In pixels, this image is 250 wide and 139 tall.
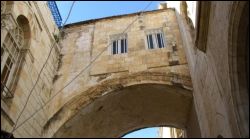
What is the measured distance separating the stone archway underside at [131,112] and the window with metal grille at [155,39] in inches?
62.6

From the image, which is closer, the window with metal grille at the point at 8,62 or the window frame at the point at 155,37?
the window with metal grille at the point at 8,62

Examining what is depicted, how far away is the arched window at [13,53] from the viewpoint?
6457 millimetres

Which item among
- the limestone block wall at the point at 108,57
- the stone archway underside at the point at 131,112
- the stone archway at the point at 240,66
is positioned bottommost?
the stone archway at the point at 240,66

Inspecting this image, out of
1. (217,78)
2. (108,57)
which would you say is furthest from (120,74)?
(217,78)

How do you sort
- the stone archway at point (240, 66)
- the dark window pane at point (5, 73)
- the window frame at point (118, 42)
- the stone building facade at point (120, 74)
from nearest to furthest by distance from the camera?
the stone archway at point (240, 66), the stone building facade at point (120, 74), the dark window pane at point (5, 73), the window frame at point (118, 42)

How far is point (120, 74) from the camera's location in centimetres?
834

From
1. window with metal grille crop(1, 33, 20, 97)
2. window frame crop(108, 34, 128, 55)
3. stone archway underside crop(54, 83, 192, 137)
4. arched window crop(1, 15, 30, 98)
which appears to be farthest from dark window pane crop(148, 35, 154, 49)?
window with metal grille crop(1, 33, 20, 97)

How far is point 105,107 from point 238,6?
5579 mm

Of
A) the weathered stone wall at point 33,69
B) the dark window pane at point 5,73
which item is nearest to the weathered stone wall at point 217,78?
the weathered stone wall at point 33,69

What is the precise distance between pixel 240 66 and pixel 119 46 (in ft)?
18.4

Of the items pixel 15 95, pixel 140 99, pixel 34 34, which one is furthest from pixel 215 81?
pixel 34 34

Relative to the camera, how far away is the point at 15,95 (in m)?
6.58

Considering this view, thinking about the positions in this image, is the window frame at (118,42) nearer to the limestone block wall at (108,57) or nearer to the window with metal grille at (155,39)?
the limestone block wall at (108,57)

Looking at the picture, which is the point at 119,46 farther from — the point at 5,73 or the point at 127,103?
the point at 5,73
